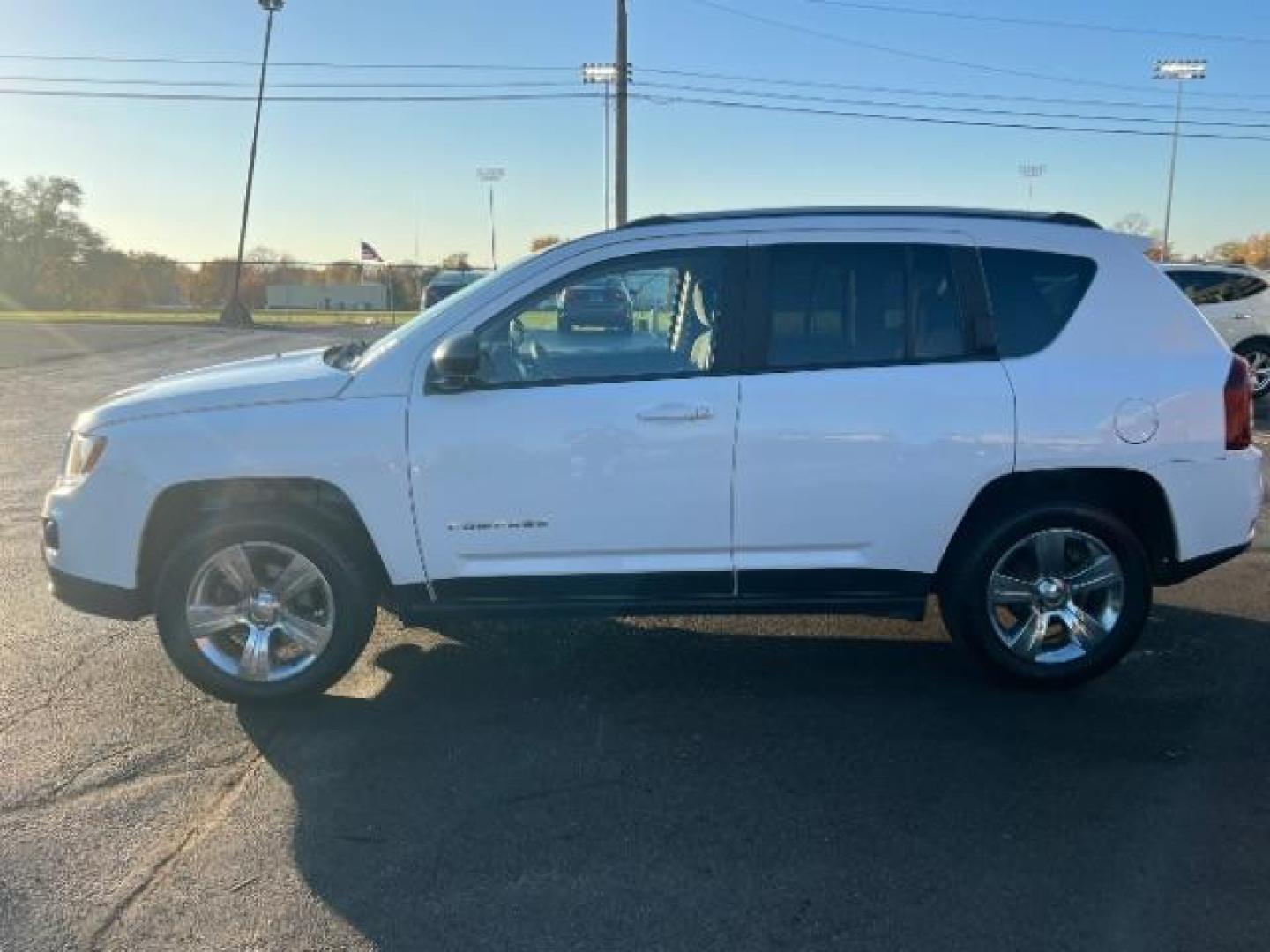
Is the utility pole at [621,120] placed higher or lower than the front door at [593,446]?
higher

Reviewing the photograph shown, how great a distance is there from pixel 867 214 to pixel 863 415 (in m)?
0.90

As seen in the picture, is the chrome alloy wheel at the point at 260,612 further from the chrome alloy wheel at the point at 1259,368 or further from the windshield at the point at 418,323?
the chrome alloy wheel at the point at 1259,368

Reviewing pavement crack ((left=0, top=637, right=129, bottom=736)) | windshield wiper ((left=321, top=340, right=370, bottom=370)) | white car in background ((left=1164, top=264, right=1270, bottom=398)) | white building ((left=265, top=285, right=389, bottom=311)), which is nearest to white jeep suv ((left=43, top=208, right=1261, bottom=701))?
windshield wiper ((left=321, top=340, right=370, bottom=370))

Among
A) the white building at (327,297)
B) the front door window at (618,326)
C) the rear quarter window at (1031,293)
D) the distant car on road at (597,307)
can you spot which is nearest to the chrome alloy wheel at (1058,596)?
the rear quarter window at (1031,293)

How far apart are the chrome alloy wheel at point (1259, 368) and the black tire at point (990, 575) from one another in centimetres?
1020

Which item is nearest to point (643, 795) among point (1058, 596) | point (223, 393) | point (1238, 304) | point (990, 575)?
point (990, 575)

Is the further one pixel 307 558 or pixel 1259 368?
pixel 1259 368

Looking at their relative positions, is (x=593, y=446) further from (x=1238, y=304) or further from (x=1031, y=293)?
(x=1238, y=304)

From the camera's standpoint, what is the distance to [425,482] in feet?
12.7

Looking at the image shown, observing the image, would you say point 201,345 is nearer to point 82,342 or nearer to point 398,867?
point 82,342

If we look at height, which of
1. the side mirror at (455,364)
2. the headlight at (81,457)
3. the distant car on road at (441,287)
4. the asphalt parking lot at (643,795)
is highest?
the distant car on road at (441,287)

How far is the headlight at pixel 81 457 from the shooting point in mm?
3934

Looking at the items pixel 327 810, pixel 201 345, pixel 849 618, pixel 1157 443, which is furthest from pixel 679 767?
pixel 201 345

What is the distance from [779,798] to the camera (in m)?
3.38
